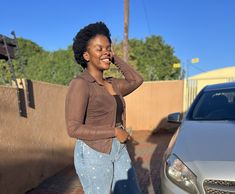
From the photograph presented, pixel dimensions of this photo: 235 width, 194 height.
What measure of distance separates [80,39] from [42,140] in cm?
382

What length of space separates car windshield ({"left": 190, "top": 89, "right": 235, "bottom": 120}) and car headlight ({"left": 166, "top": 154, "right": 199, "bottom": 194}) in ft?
4.21

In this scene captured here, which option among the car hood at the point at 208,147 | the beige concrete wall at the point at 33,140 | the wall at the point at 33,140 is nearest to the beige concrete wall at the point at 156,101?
the wall at the point at 33,140

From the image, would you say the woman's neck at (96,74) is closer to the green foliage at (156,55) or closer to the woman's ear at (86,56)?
the woman's ear at (86,56)

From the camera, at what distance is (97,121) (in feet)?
8.28

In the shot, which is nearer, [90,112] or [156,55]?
[90,112]

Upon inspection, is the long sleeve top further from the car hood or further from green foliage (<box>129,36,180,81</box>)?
green foliage (<box>129,36,180,81</box>)

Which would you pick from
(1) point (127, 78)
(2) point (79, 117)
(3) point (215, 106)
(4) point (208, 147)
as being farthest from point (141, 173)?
(2) point (79, 117)

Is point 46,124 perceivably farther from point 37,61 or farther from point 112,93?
point 37,61

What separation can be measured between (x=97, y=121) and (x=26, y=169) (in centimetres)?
333

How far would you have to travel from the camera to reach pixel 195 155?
3.30 meters

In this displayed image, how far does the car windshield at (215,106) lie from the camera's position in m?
4.51

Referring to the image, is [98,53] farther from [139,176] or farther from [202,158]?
[139,176]

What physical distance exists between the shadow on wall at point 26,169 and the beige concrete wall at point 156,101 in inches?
269

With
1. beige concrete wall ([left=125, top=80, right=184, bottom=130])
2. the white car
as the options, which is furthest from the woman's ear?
beige concrete wall ([left=125, top=80, right=184, bottom=130])
